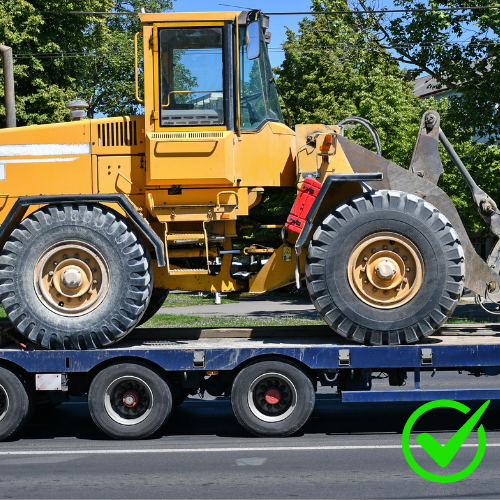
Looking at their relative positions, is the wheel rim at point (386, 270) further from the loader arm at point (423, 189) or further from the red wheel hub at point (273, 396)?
the red wheel hub at point (273, 396)

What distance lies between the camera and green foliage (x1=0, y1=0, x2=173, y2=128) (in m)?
24.4

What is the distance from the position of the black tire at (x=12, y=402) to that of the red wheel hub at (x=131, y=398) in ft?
3.35

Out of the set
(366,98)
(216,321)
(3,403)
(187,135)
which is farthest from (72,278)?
(366,98)

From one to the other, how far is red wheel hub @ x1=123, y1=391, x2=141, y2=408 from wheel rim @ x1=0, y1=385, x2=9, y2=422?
47.7 inches

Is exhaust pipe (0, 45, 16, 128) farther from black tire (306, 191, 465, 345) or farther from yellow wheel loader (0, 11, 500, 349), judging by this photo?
black tire (306, 191, 465, 345)

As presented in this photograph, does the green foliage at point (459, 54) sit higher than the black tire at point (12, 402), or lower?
higher

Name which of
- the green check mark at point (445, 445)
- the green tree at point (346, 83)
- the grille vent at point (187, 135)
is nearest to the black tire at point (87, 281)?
the grille vent at point (187, 135)

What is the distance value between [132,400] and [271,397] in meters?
1.41

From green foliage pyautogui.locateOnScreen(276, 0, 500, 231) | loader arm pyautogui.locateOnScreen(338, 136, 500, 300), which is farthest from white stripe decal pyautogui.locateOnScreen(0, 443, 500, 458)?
green foliage pyautogui.locateOnScreen(276, 0, 500, 231)

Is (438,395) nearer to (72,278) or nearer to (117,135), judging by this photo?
(72,278)

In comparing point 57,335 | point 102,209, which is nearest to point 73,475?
point 57,335

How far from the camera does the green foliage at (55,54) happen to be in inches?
961

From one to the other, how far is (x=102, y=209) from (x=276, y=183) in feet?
6.26

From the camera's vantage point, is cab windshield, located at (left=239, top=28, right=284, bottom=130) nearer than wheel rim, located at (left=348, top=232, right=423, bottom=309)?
No
